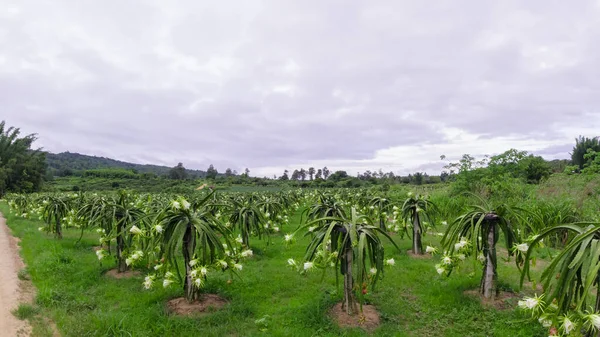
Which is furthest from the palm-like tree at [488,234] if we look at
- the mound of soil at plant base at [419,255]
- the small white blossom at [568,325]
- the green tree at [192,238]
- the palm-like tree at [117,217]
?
the palm-like tree at [117,217]

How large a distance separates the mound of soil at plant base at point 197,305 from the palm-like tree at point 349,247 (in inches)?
79.3

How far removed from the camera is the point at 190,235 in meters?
5.09

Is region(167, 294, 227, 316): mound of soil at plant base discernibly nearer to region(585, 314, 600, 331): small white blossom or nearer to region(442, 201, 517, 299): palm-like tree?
region(442, 201, 517, 299): palm-like tree

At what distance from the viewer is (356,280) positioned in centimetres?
407

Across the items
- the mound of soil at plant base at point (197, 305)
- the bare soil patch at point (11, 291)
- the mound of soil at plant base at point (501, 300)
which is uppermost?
the mound of soil at plant base at point (501, 300)

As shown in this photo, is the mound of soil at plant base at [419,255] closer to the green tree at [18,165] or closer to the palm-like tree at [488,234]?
the palm-like tree at [488,234]

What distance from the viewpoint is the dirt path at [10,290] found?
4.84 metres

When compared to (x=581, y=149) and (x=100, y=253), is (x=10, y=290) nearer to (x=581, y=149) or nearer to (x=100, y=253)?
(x=100, y=253)

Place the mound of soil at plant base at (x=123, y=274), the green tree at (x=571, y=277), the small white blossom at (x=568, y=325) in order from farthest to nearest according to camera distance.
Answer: the mound of soil at plant base at (x=123, y=274) < the green tree at (x=571, y=277) < the small white blossom at (x=568, y=325)

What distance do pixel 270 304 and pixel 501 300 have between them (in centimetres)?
380

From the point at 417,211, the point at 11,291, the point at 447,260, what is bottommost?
the point at 11,291

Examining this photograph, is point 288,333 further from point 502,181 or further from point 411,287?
point 502,181

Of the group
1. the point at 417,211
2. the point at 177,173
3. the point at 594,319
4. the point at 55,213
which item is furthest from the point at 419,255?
the point at 177,173

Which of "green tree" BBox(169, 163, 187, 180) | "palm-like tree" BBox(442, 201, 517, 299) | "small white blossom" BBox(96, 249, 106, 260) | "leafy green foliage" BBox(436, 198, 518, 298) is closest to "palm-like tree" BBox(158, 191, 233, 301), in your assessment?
"small white blossom" BBox(96, 249, 106, 260)
